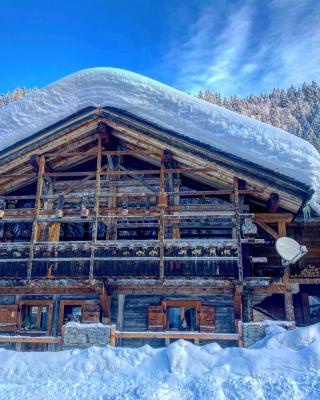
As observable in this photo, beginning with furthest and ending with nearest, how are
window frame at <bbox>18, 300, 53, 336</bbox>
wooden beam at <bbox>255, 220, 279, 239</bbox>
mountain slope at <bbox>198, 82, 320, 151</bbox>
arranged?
mountain slope at <bbox>198, 82, 320, 151</bbox> < window frame at <bbox>18, 300, 53, 336</bbox> < wooden beam at <bbox>255, 220, 279, 239</bbox>

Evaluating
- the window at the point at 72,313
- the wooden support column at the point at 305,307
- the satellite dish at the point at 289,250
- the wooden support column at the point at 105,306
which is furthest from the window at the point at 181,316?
the wooden support column at the point at 305,307

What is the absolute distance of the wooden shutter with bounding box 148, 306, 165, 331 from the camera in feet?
41.8

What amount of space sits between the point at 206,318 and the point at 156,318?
5.30 feet

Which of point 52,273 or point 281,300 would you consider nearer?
point 52,273

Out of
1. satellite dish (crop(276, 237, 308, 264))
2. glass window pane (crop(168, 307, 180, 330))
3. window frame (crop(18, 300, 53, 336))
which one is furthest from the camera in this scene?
window frame (crop(18, 300, 53, 336))

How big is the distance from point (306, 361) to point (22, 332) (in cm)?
978

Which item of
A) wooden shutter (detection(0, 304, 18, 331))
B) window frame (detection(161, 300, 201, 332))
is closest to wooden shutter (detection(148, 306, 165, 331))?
window frame (detection(161, 300, 201, 332))

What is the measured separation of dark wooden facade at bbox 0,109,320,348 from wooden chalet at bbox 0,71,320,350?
0.12 feet

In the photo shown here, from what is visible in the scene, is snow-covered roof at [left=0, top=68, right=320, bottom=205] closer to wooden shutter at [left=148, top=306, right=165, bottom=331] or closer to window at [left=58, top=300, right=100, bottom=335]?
wooden shutter at [left=148, top=306, right=165, bottom=331]

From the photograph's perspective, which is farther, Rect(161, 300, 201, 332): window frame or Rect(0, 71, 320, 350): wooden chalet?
Rect(161, 300, 201, 332): window frame

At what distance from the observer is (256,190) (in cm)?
1219

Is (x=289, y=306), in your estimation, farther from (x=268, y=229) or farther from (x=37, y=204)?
(x=37, y=204)

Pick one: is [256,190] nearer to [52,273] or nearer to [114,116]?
[114,116]

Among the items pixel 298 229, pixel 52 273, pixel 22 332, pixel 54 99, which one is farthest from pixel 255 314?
pixel 54 99
